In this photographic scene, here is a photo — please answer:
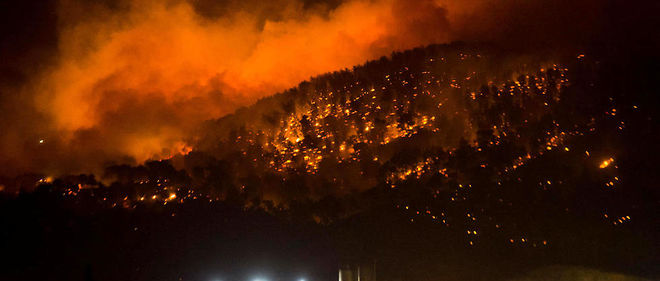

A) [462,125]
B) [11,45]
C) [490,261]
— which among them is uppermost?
[11,45]

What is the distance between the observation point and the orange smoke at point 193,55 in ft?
27.1

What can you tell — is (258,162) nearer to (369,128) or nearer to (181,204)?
(181,204)

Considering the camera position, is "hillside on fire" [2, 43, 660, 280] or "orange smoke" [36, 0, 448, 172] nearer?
"hillside on fire" [2, 43, 660, 280]

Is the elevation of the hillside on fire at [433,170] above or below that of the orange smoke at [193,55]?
below

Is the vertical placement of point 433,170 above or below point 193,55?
below

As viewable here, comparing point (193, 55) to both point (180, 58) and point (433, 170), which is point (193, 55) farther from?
point (433, 170)

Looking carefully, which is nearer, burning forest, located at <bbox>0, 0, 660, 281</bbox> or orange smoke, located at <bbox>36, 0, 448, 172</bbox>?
burning forest, located at <bbox>0, 0, 660, 281</bbox>

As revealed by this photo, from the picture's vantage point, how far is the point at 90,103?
8234 mm

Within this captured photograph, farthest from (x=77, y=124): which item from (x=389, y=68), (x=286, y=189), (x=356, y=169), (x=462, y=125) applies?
(x=462, y=125)

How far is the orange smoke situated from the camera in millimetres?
8250

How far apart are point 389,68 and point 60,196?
17.0 ft

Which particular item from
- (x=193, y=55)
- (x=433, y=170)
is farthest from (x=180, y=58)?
(x=433, y=170)

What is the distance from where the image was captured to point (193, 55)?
8.67 metres

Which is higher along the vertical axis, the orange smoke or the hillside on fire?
the orange smoke
